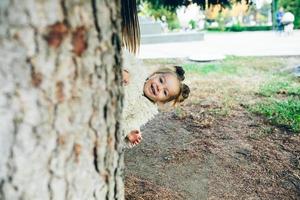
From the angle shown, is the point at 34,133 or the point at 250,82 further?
the point at 250,82

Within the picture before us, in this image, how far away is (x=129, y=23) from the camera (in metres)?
3.66

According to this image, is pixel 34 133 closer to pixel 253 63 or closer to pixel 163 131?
pixel 163 131

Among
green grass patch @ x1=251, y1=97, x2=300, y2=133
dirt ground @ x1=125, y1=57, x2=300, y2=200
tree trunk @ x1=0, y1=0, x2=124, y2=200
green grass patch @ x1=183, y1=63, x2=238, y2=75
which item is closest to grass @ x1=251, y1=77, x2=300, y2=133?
A: green grass patch @ x1=251, y1=97, x2=300, y2=133

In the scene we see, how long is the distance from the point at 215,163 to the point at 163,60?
844 cm

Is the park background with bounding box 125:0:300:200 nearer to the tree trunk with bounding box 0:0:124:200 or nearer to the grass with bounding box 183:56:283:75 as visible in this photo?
the grass with bounding box 183:56:283:75

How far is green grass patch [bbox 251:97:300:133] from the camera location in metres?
5.02

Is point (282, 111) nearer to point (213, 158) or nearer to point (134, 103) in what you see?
point (213, 158)

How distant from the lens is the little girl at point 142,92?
3.41 metres

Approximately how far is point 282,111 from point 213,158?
2.12m

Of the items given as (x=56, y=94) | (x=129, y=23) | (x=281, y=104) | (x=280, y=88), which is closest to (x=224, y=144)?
(x=129, y=23)

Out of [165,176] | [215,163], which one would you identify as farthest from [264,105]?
[165,176]

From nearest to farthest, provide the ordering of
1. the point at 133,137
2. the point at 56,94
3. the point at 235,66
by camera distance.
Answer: the point at 56,94 → the point at 133,137 → the point at 235,66

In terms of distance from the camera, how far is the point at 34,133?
1074 mm

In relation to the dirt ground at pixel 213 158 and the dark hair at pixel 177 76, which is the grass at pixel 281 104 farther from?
the dark hair at pixel 177 76
